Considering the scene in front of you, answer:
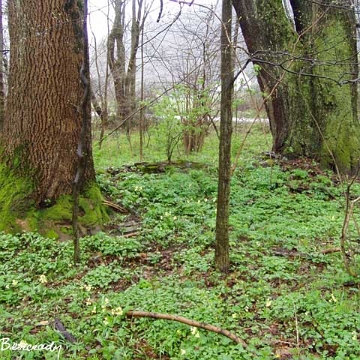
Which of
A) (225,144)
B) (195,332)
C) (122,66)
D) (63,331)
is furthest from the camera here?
(122,66)

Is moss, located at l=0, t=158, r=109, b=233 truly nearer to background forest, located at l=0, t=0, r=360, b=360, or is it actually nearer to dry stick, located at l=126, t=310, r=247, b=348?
background forest, located at l=0, t=0, r=360, b=360

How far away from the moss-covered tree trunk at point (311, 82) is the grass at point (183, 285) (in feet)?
5.86

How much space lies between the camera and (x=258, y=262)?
344 cm

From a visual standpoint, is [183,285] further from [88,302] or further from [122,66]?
[122,66]

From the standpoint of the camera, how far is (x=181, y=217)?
15.0 ft

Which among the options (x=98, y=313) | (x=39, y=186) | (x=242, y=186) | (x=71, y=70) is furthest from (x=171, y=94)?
(x=98, y=313)

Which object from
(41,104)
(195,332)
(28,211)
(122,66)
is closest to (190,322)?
(195,332)

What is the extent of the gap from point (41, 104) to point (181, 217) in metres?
1.98

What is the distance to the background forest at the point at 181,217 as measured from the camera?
2.48 metres

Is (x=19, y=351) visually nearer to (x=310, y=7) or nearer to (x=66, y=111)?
(x=66, y=111)

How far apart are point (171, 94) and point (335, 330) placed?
18.7ft

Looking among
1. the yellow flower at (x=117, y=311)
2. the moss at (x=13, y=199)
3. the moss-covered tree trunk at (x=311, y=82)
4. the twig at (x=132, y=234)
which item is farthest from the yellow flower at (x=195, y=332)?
the moss-covered tree trunk at (x=311, y=82)

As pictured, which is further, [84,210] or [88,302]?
[84,210]

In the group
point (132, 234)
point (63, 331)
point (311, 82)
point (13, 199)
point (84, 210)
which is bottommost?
point (63, 331)
